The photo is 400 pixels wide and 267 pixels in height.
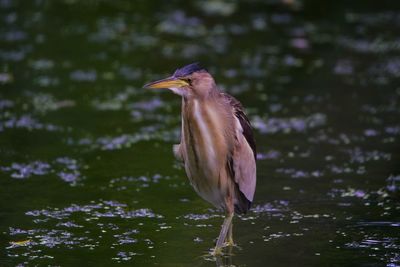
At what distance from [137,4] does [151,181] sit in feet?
22.8

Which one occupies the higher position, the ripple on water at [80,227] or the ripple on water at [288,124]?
the ripple on water at [288,124]

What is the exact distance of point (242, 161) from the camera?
6.07 meters

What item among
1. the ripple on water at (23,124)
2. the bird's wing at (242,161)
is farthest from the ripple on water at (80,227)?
the ripple on water at (23,124)

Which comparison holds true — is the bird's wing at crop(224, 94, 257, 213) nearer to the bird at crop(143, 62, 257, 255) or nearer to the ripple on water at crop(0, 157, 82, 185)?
the bird at crop(143, 62, 257, 255)

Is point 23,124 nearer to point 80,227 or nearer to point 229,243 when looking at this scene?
point 80,227

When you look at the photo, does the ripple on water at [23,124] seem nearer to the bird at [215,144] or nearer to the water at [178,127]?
the water at [178,127]

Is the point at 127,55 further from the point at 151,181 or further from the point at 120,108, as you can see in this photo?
the point at 151,181

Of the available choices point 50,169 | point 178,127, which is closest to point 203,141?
point 50,169

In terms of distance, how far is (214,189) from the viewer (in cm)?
599

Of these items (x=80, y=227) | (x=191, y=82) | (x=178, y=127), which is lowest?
(x=80, y=227)

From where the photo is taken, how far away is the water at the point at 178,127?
19.9ft

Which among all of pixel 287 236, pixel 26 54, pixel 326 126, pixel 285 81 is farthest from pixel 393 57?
pixel 287 236

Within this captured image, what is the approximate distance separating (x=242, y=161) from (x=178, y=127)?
2998 mm

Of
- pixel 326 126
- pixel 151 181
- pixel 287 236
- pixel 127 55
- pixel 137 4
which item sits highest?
pixel 137 4
